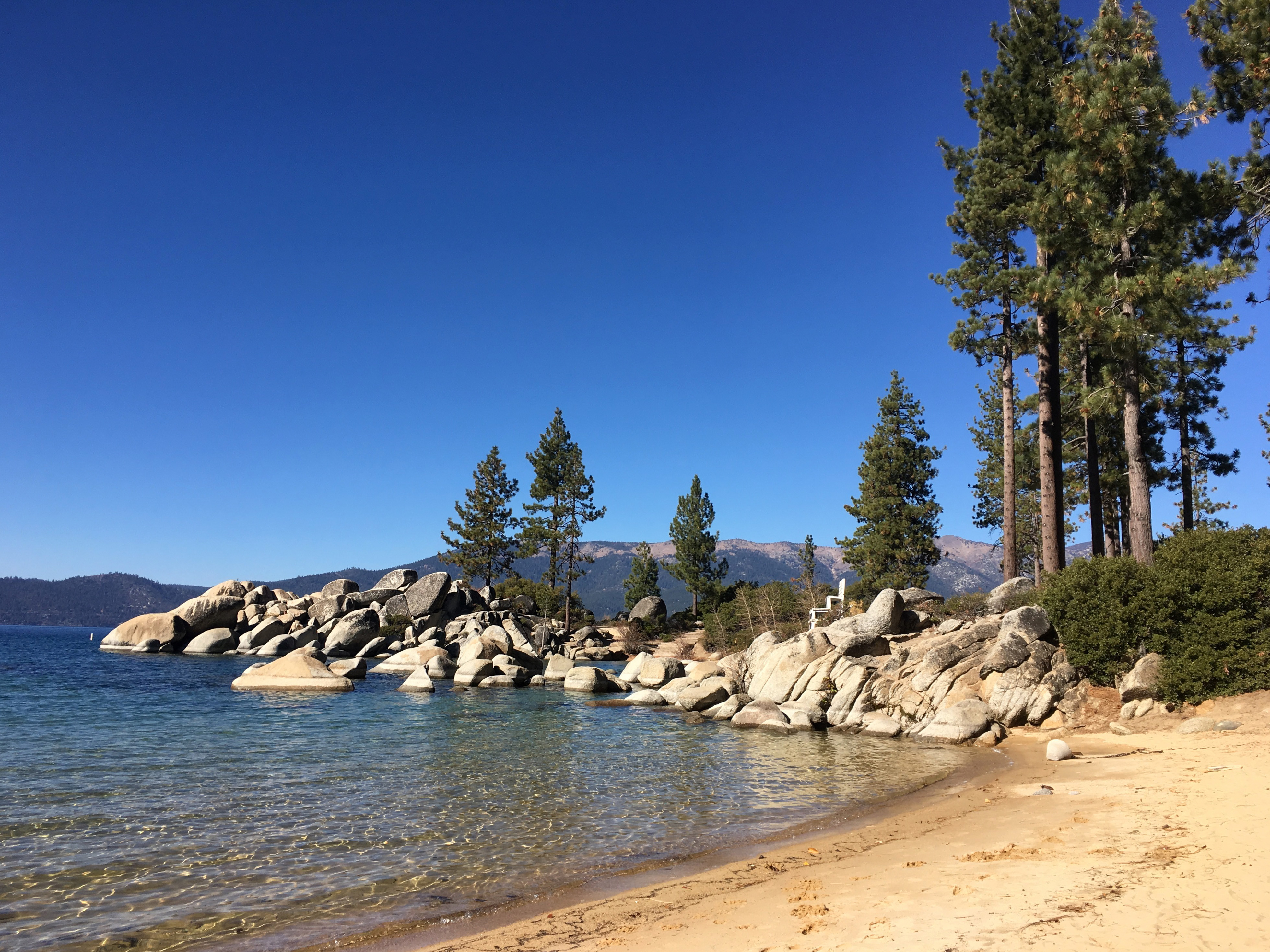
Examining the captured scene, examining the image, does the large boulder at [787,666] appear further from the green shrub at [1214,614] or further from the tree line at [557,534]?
the tree line at [557,534]

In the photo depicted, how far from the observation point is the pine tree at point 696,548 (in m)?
63.6

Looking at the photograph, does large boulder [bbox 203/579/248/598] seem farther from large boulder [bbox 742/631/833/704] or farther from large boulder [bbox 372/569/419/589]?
large boulder [bbox 742/631/833/704]

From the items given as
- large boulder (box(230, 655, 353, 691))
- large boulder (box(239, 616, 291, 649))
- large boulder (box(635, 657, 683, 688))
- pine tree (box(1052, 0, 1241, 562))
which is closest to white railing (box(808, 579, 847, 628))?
large boulder (box(635, 657, 683, 688))

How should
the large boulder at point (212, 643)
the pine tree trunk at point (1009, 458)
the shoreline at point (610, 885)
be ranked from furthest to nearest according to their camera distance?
the large boulder at point (212, 643)
the pine tree trunk at point (1009, 458)
the shoreline at point (610, 885)

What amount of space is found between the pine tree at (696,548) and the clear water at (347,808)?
42.2 metres

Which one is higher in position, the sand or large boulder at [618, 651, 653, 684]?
the sand

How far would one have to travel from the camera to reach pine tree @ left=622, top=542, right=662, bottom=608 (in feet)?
225

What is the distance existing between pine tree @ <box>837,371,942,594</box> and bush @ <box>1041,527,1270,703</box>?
2579 cm

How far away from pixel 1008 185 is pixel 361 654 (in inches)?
1590

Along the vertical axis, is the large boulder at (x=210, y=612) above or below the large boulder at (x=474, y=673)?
above

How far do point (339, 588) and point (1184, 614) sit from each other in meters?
53.5

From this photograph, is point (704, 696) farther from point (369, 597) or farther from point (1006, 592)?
point (369, 597)

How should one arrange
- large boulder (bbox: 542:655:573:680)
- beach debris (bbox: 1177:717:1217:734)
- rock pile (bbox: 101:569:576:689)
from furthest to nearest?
rock pile (bbox: 101:569:576:689)
large boulder (bbox: 542:655:573:680)
beach debris (bbox: 1177:717:1217:734)

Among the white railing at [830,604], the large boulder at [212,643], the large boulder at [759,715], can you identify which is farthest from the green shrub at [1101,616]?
the large boulder at [212,643]
